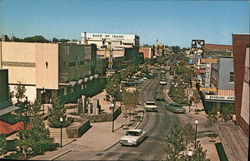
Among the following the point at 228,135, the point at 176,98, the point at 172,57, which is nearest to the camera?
the point at 228,135

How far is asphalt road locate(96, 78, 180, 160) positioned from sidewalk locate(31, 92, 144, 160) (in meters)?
0.28

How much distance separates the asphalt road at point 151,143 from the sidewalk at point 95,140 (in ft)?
0.92

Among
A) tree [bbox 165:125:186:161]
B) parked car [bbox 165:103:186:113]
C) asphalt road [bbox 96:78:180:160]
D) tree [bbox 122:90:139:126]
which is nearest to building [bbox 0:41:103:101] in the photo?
tree [bbox 122:90:139:126]

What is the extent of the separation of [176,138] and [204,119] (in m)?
3.45

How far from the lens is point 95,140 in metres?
5.32

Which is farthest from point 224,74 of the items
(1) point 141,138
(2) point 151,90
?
(1) point 141,138

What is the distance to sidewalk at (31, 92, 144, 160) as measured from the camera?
4520mm

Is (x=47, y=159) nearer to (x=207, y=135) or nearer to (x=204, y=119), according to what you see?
(x=207, y=135)

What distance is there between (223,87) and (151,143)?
345 centimetres

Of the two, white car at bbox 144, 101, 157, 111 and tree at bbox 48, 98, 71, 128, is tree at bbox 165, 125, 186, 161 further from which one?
white car at bbox 144, 101, 157, 111

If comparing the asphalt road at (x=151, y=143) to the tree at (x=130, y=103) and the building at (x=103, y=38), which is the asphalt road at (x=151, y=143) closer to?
the tree at (x=130, y=103)

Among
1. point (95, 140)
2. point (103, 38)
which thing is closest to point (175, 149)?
point (95, 140)

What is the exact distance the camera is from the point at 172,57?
17.2 metres

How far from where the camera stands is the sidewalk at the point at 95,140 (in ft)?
14.8
